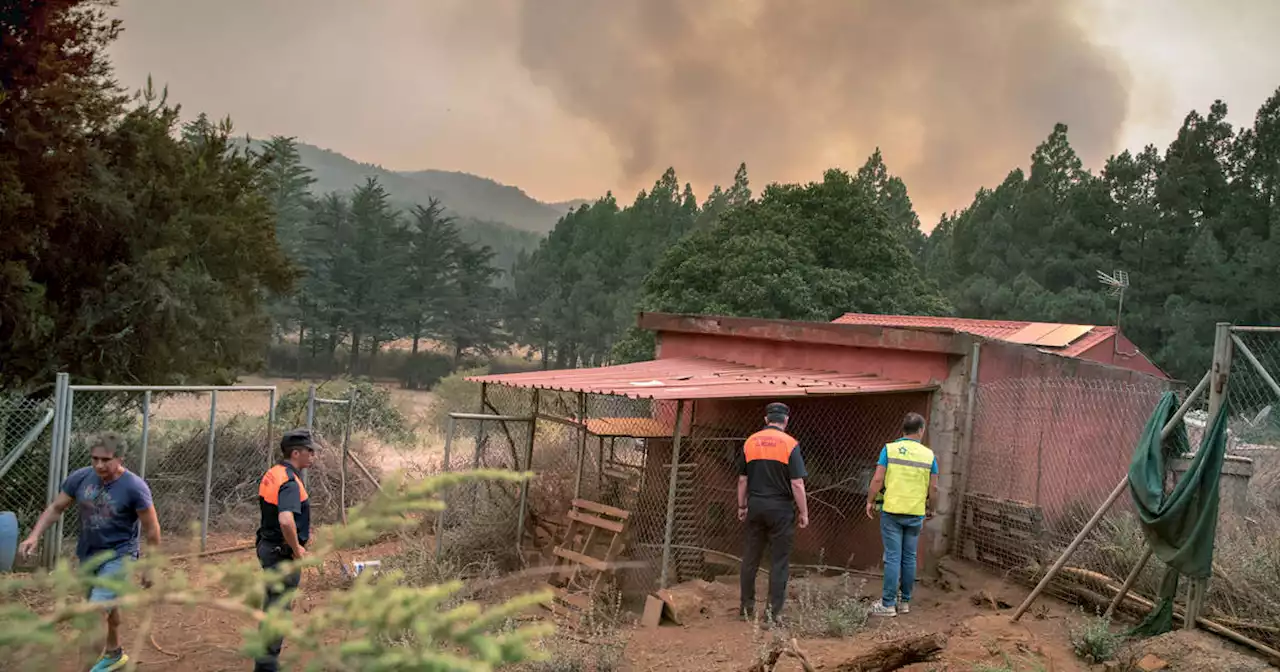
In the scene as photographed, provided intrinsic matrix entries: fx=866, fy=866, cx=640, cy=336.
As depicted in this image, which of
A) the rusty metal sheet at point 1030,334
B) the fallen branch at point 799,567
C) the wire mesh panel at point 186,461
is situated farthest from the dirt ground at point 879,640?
the rusty metal sheet at point 1030,334

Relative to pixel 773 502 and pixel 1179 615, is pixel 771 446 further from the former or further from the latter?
pixel 1179 615

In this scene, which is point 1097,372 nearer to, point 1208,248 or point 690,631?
point 690,631

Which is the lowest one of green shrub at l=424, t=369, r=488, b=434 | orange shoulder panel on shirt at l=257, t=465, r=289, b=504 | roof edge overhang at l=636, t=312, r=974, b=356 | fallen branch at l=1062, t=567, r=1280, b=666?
green shrub at l=424, t=369, r=488, b=434

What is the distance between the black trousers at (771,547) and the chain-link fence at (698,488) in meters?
1.10

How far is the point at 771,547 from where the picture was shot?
7.34 metres

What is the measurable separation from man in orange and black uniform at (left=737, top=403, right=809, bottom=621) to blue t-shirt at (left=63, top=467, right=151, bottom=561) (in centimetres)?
449

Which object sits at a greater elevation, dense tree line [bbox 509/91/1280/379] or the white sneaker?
dense tree line [bbox 509/91/1280/379]

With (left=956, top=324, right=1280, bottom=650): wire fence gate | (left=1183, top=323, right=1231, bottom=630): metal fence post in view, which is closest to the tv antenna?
(left=956, top=324, right=1280, bottom=650): wire fence gate

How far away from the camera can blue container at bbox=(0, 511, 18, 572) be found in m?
7.27

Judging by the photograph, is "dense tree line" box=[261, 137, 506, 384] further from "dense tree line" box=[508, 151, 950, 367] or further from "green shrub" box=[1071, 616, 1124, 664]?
"green shrub" box=[1071, 616, 1124, 664]

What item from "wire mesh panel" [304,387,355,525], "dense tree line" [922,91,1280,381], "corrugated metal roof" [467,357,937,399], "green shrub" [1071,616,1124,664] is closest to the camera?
"green shrub" [1071,616,1124,664]

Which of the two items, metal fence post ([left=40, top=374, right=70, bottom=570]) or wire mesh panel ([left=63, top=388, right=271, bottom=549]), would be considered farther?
wire mesh panel ([left=63, top=388, right=271, bottom=549])

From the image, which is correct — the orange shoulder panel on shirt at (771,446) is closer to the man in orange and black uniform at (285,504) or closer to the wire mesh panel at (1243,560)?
the wire mesh panel at (1243,560)

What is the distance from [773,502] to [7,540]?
6462 mm
